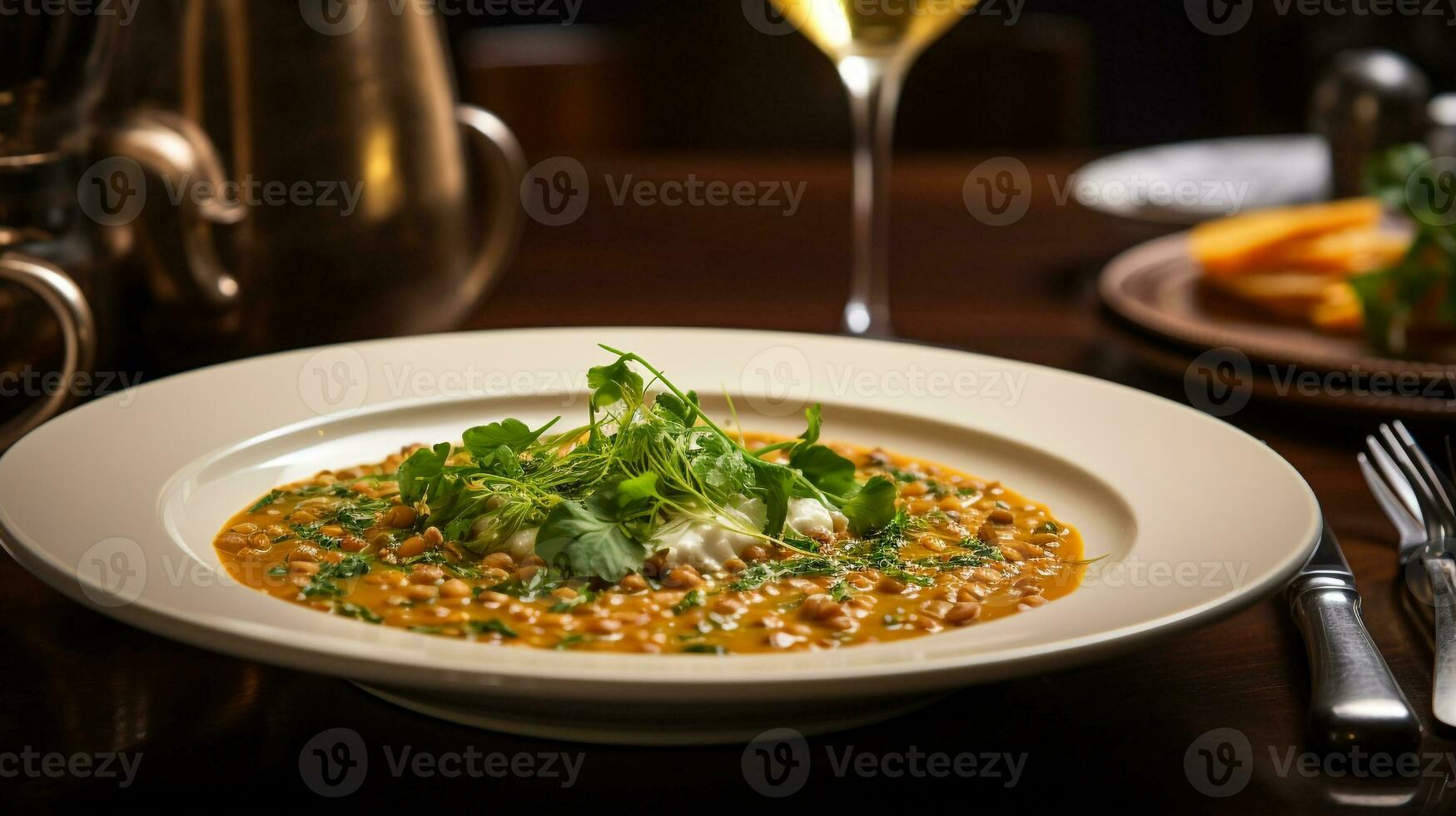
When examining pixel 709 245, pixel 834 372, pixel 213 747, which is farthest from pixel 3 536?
pixel 709 245

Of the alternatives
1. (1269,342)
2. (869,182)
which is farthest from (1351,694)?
(869,182)

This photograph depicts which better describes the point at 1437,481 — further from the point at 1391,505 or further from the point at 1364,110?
the point at 1364,110

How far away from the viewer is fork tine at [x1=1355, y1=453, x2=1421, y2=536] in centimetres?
145

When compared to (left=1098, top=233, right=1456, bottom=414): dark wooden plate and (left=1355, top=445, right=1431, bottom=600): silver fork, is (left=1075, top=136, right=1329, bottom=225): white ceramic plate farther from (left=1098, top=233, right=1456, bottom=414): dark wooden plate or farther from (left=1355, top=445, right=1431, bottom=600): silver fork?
(left=1355, top=445, right=1431, bottom=600): silver fork

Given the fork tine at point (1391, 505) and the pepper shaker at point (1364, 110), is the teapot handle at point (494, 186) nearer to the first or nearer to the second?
the fork tine at point (1391, 505)

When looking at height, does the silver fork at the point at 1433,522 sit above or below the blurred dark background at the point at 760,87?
below

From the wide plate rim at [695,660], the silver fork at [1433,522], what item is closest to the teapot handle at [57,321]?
the wide plate rim at [695,660]

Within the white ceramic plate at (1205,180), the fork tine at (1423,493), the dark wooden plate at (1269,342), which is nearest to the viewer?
the fork tine at (1423,493)

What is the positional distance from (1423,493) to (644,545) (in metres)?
0.81

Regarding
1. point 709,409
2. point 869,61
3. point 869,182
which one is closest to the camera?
point 709,409

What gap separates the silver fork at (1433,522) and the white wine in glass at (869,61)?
0.84m

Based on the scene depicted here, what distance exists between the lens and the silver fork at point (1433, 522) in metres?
1.17

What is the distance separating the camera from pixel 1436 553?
4.48 ft

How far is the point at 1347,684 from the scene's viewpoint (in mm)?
1021
